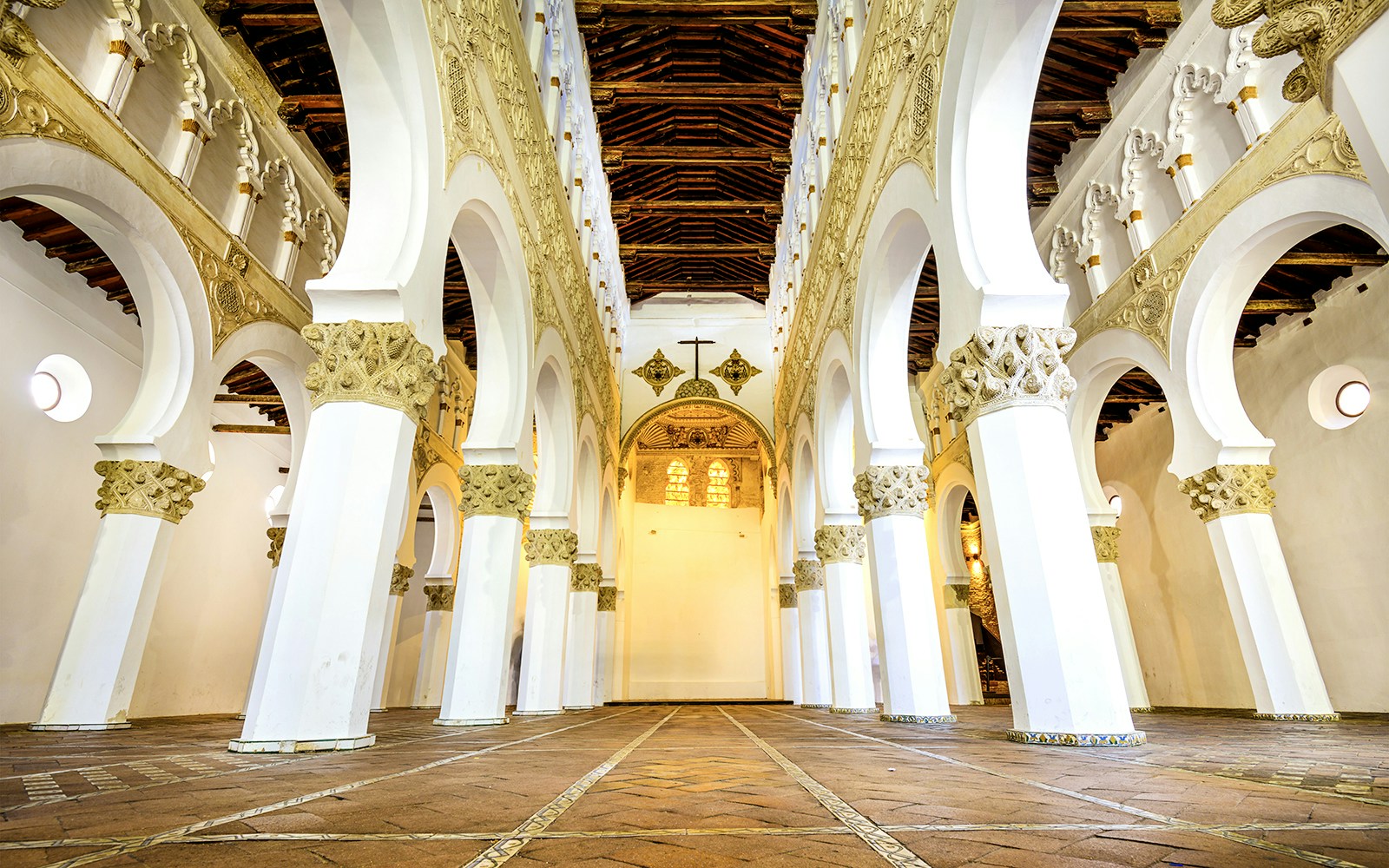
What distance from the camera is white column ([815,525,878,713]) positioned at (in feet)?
30.9

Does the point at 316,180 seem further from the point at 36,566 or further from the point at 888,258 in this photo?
the point at 888,258

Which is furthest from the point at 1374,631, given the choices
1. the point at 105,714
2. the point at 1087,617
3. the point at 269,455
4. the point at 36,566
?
the point at 269,455

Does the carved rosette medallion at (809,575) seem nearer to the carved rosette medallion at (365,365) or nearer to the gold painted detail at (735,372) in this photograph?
the gold painted detail at (735,372)

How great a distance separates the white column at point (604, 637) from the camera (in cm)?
1630

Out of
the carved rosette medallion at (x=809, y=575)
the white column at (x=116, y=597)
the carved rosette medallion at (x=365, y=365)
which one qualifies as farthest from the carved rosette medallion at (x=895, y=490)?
the white column at (x=116, y=597)

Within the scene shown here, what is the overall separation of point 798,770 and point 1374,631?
9.28 metres

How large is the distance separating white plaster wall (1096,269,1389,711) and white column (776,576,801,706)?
7201 mm

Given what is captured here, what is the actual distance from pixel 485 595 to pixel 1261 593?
7677 mm

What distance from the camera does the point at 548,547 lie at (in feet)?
32.2

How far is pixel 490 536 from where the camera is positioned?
6.95 meters

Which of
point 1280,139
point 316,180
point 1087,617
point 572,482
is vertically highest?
point 316,180

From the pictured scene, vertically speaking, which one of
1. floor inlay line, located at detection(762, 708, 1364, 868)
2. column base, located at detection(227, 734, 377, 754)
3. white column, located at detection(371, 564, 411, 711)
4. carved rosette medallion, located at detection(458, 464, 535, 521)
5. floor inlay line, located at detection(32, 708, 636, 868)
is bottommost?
floor inlay line, located at detection(32, 708, 636, 868)

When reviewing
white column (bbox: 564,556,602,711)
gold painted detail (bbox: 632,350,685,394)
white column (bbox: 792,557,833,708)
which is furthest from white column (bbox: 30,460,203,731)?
gold painted detail (bbox: 632,350,685,394)

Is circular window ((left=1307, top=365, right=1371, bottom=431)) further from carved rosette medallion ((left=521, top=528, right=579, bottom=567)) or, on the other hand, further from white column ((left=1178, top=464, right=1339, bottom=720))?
carved rosette medallion ((left=521, top=528, right=579, bottom=567))
